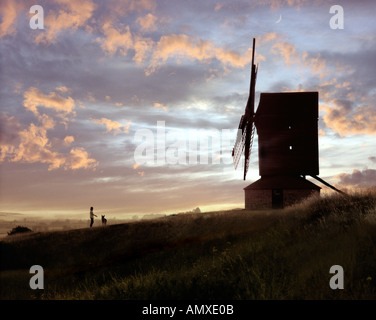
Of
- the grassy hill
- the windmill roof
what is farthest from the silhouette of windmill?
the grassy hill

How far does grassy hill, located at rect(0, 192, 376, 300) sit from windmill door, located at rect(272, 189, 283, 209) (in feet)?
28.6

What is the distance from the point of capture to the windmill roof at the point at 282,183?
3017 centimetres

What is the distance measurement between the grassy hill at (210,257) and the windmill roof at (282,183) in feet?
28.3

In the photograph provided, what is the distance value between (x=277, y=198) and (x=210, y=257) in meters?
17.6

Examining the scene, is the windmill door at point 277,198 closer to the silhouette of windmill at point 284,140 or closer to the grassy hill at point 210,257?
the silhouette of windmill at point 284,140

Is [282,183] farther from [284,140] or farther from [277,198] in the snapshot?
[284,140]

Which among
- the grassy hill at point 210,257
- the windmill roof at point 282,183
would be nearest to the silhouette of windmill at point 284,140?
the windmill roof at point 282,183

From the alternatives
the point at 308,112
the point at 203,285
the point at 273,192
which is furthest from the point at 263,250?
the point at 308,112

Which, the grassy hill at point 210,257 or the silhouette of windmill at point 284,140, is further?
the silhouette of windmill at point 284,140

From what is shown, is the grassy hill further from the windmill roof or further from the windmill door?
the windmill door

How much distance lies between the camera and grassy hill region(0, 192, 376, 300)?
7254 mm

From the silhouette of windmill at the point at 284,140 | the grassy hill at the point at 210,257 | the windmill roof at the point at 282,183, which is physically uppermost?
the silhouette of windmill at the point at 284,140
